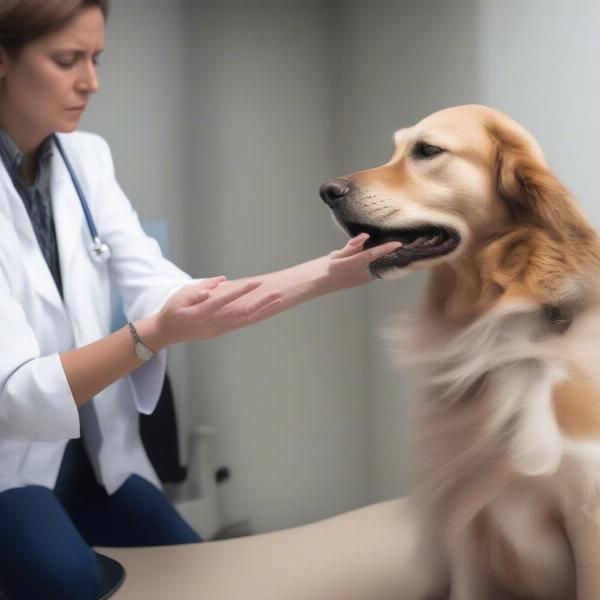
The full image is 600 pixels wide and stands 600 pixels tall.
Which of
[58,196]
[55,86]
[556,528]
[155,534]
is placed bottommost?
[155,534]

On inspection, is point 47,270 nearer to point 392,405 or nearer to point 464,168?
point 464,168

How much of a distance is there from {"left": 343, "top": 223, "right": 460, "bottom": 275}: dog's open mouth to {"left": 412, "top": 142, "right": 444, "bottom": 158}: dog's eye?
0.30 ft

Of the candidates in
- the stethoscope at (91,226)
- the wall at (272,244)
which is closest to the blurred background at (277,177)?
the wall at (272,244)

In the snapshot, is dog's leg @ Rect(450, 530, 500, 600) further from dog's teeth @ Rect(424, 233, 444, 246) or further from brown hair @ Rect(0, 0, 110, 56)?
brown hair @ Rect(0, 0, 110, 56)

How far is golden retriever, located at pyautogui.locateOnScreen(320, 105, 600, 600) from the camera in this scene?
1.00 meters

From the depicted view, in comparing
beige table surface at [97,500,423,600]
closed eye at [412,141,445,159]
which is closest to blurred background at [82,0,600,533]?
beige table surface at [97,500,423,600]

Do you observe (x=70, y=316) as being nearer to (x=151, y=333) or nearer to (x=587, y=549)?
(x=151, y=333)

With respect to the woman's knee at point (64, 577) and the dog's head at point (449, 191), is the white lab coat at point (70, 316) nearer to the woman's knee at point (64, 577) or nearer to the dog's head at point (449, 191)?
the woman's knee at point (64, 577)

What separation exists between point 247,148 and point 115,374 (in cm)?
81

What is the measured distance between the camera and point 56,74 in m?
1.35

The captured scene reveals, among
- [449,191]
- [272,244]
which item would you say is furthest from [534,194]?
[272,244]

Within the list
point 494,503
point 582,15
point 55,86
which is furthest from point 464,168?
point 55,86

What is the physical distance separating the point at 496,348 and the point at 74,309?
0.72m

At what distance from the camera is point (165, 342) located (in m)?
1.22
